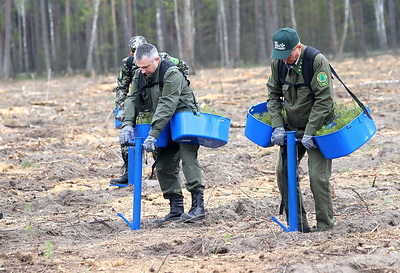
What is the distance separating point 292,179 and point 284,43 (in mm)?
1206

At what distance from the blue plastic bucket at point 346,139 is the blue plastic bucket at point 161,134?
1.78 metres

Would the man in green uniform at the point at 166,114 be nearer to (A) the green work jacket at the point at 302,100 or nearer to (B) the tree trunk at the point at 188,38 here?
(A) the green work jacket at the point at 302,100

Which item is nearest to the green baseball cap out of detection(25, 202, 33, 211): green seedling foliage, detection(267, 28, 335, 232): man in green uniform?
detection(267, 28, 335, 232): man in green uniform

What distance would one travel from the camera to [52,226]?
773 centimetres

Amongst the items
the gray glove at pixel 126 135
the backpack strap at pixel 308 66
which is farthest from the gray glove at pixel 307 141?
the gray glove at pixel 126 135

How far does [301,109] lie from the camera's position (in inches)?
262

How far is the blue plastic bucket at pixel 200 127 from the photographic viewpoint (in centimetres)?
708

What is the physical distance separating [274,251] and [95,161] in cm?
728

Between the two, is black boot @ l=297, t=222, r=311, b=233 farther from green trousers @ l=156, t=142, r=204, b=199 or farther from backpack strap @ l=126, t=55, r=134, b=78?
backpack strap @ l=126, t=55, r=134, b=78

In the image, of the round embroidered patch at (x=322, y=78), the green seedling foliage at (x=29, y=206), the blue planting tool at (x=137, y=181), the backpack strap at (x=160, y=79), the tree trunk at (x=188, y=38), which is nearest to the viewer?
the round embroidered patch at (x=322, y=78)

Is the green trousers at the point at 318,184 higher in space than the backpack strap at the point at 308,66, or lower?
lower

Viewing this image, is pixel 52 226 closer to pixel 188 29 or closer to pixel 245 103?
pixel 245 103

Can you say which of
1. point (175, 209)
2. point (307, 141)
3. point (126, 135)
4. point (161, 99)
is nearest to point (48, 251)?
point (126, 135)

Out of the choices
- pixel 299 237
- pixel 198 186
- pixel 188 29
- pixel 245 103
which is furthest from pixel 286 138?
pixel 188 29
